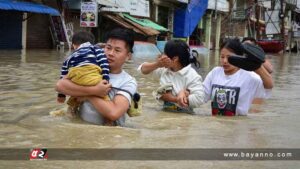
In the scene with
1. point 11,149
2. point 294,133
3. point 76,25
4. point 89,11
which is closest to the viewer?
point 11,149

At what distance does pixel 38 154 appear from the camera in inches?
117

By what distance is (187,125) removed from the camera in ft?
14.3

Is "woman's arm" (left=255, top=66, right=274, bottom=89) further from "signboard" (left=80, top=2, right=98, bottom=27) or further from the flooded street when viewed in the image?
"signboard" (left=80, top=2, right=98, bottom=27)

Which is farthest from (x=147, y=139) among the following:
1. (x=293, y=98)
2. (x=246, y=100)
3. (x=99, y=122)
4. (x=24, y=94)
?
(x=293, y=98)

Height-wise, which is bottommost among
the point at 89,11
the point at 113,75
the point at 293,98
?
the point at 293,98

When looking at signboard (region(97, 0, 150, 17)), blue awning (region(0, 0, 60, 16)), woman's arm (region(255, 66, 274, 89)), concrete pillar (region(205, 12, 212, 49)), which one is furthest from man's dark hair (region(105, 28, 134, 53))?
concrete pillar (region(205, 12, 212, 49))

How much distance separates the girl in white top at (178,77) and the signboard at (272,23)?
1631 inches

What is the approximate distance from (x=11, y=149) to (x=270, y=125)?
2541mm

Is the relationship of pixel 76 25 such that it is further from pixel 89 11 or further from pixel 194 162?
pixel 194 162

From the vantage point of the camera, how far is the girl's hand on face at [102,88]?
348cm

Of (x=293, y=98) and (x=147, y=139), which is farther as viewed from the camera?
(x=293, y=98)

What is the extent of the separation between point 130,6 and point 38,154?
900 inches

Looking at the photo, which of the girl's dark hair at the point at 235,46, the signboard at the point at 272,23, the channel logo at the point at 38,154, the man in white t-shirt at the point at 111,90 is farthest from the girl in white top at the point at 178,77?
the signboard at the point at 272,23

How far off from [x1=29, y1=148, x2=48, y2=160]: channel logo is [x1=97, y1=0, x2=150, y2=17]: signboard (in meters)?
19.7
